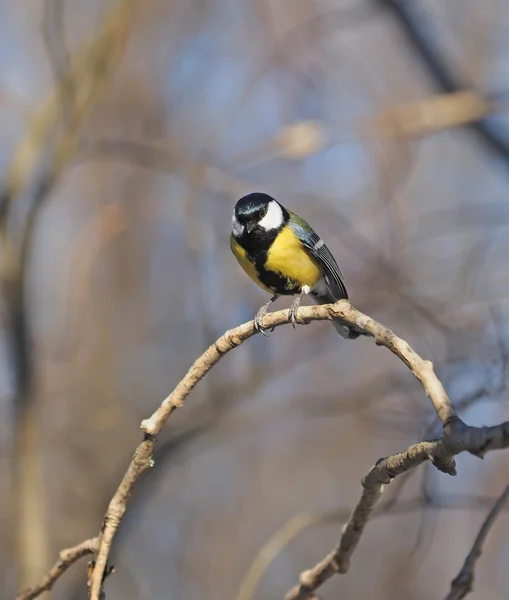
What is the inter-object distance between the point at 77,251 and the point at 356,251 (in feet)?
6.21

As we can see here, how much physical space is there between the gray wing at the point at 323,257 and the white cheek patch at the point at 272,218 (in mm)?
65

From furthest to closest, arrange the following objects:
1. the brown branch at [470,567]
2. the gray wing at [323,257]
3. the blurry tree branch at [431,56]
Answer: the blurry tree branch at [431,56], the gray wing at [323,257], the brown branch at [470,567]

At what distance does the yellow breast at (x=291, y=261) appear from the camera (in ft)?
9.12

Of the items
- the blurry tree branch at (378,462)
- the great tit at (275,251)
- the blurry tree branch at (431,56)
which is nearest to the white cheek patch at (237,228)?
the great tit at (275,251)

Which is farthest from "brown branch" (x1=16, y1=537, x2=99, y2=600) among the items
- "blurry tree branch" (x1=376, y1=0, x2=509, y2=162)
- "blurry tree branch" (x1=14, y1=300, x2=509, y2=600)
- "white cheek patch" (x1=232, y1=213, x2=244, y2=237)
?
"blurry tree branch" (x1=376, y1=0, x2=509, y2=162)

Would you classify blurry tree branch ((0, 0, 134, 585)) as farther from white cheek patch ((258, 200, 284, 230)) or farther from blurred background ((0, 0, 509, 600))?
white cheek patch ((258, 200, 284, 230))

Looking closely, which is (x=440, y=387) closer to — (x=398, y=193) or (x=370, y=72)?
(x=398, y=193)

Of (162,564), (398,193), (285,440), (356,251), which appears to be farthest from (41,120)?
(285,440)

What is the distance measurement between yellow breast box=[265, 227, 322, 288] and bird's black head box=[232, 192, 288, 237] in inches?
2.3

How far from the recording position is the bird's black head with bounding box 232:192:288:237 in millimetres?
2787

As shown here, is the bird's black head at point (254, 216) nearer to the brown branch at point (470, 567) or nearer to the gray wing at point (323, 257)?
the gray wing at point (323, 257)

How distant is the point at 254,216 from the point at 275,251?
16 centimetres

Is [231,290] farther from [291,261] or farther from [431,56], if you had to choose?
[431,56]

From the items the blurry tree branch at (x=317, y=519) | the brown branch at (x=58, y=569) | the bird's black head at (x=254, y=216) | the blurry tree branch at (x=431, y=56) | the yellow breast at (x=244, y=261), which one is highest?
the blurry tree branch at (x=431, y=56)
